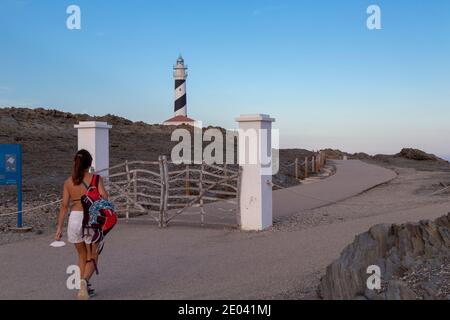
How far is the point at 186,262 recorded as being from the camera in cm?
932

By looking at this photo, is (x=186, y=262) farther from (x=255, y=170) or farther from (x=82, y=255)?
(x=255, y=170)

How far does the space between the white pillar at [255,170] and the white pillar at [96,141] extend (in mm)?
3612

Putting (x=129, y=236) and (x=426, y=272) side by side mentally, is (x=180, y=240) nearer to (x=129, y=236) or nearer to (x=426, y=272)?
(x=129, y=236)

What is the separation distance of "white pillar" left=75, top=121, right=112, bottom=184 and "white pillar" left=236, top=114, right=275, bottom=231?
3612mm

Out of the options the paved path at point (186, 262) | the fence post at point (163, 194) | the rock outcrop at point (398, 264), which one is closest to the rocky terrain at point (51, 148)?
the fence post at point (163, 194)

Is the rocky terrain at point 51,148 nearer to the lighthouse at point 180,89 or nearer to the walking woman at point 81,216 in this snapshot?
the walking woman at point 81,216

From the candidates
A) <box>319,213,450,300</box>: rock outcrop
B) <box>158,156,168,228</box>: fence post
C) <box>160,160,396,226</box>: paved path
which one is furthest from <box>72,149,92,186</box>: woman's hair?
<box>158,156,168,228</box>: fence post

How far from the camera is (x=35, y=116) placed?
41.1m

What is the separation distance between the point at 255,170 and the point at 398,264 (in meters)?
6.30

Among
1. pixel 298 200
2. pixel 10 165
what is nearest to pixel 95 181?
pixel 10 165

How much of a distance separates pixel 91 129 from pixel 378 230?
28.5 feet

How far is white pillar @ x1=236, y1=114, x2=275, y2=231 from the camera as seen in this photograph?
12.1 meters

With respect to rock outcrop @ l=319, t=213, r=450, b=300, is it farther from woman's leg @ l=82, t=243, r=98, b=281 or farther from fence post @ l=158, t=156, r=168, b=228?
fence post @ l=158, t=156, r=168, b=228
